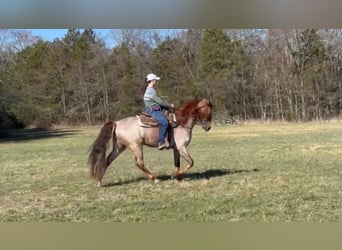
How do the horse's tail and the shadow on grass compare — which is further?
the shadow on grass

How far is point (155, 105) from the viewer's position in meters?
4.21

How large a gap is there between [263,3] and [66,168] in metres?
2.04

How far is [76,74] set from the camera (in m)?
4.48

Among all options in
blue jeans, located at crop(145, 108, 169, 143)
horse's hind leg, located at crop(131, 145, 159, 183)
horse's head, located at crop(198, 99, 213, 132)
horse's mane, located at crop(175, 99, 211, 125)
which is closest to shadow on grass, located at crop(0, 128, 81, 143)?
horse's hind leg, located at crop(131, 145, 159, 183)

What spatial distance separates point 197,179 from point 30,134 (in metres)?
1.46

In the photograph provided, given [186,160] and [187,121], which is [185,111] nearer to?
[187,121]

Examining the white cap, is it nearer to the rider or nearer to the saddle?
the rider

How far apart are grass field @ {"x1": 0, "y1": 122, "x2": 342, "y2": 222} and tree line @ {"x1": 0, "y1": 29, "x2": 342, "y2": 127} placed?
0.16 m

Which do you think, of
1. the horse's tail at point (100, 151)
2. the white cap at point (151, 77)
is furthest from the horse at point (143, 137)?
the white cap at point (151, 77)

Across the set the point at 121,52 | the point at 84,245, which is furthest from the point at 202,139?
the point at 84,245

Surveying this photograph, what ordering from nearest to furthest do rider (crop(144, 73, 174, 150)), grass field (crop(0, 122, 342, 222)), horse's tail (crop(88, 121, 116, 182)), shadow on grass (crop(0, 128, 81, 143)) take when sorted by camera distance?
grass field (crop(0, 122, 342, 222))
rider (crop(144, 73, 174, 150))
horse's tail (crop(88, 121, 116, 182))
shadow on grass (crop(0, 128, 81, 143))

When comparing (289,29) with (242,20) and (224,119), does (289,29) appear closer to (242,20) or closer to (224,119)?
(242,20)

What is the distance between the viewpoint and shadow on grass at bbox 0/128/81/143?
449cm

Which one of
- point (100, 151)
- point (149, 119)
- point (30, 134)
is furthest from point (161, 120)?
Result: point (30, 134)
